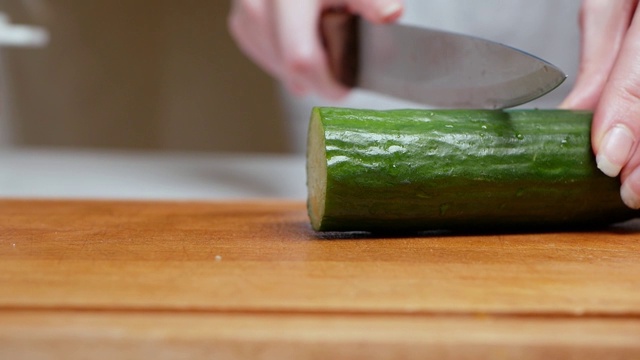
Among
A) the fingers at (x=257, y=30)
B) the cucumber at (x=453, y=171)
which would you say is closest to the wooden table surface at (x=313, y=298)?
the cucumber at (x=453, y=171)

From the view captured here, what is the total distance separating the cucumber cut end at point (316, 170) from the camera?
209cm

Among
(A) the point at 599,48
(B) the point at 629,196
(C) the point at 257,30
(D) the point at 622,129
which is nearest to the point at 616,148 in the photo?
(D) the point at 622,129

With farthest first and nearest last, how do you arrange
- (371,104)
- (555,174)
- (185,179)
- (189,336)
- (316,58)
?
(371,104) → (185,179) → (316,58) → (555,174) → (189,336)

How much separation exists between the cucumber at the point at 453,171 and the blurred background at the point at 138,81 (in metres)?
2.79

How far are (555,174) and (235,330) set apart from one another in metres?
1.24

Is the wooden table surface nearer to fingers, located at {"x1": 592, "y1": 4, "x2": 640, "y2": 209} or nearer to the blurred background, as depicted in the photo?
fingers, located at {"x1": 592, "y1": 4, "x2": 640, "y2": 209}

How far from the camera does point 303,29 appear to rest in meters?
3.20

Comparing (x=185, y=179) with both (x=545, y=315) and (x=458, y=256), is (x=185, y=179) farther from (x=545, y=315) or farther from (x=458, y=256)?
(x=545, y=315)

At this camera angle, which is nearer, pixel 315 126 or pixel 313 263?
pixel 313 263

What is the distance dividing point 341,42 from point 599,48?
1.10 m

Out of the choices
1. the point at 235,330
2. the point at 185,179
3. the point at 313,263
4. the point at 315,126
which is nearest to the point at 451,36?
the point at 315,126

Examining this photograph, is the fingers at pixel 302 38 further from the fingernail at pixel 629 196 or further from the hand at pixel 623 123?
the fingernail at pixel 629 196

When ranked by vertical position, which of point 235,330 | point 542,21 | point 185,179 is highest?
point 235,330

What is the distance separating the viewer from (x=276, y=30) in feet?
11.1
